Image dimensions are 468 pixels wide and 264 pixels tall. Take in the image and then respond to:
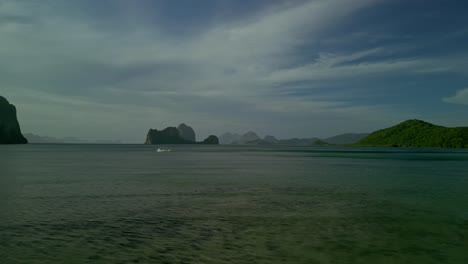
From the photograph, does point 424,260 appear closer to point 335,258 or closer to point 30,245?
point 335,258

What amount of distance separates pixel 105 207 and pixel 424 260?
2354 cm

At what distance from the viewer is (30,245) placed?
1712 cm

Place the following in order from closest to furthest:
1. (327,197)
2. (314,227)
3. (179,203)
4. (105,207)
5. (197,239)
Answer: (197,239), (314,227), (105,207), (179,203), (327,197)

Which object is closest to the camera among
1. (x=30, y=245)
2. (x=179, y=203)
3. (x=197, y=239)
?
(x=30, y=245)

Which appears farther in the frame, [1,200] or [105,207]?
[1,200]

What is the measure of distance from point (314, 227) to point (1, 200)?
2819 centimetres

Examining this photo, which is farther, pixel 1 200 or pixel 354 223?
pixel 1 200

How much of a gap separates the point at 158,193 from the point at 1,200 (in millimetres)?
14477

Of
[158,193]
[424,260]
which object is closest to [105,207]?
[158,193]

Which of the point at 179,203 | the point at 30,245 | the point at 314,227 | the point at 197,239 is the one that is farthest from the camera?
the point at 179,203

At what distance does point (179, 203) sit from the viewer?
3000cm

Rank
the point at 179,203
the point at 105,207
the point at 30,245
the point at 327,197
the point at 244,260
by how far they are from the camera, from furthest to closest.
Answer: the point at 327,197, the point at 179,203, the point at 105,207, the point at 30,245, the point at 244,260

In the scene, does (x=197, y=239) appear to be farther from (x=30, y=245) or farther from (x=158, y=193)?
(x=158, y=193)

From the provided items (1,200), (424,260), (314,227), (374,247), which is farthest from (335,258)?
(1,200)
